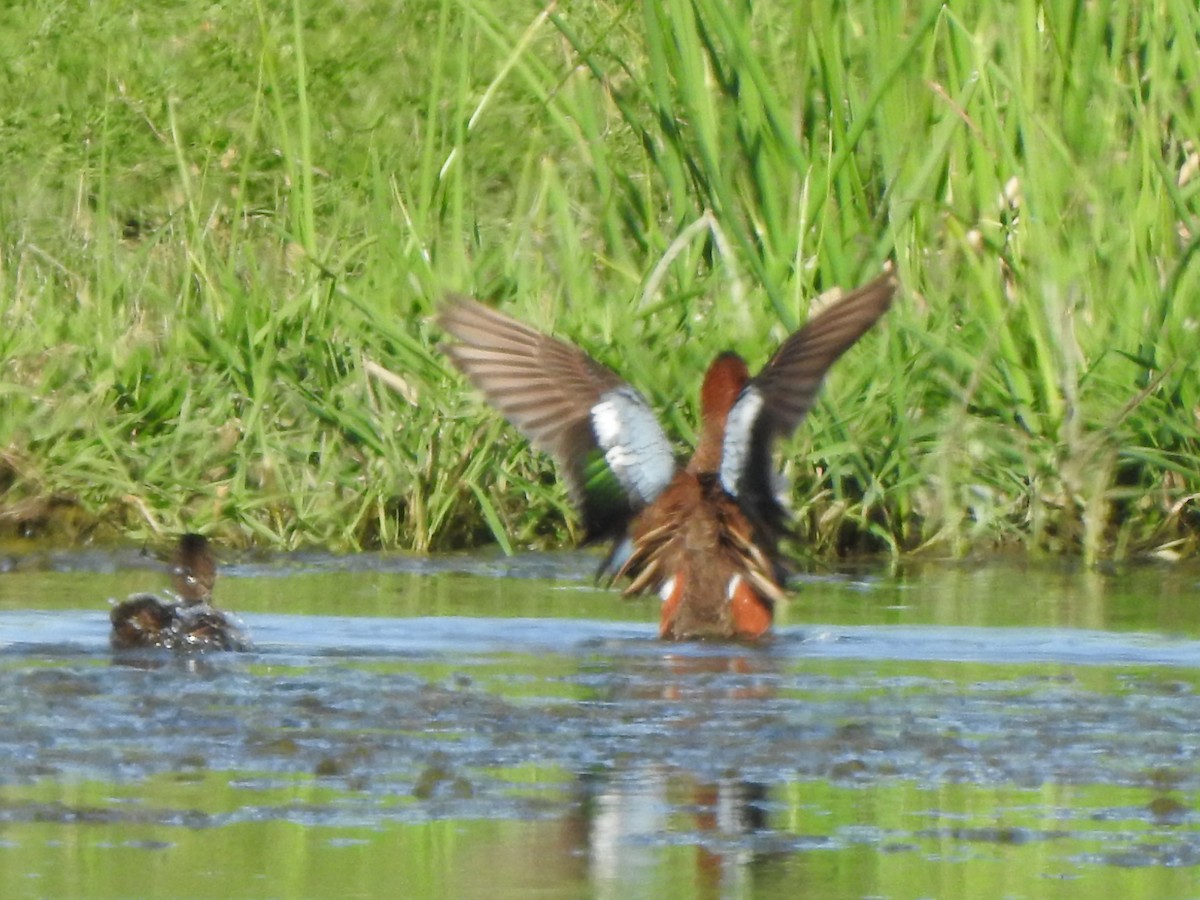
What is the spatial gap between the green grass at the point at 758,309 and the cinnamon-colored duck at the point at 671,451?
90 centimetres

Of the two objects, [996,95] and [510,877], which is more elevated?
[996,95]

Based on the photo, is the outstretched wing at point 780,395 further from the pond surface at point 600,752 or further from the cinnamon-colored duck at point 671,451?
the pond surface at point 600,752

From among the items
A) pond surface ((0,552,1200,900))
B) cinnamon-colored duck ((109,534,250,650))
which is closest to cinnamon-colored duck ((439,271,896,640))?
pond surface ((0,552,1200,900))

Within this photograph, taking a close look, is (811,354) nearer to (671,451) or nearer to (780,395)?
(780,395)

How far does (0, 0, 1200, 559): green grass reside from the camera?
25.7 ft

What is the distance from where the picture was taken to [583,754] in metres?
4.50

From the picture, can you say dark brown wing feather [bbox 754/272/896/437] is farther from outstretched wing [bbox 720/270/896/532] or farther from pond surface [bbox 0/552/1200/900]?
pond surface [bbox 0/552/1200/900]

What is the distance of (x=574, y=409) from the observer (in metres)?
6.86

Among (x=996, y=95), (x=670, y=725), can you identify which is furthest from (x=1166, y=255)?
(x=670, y=725)

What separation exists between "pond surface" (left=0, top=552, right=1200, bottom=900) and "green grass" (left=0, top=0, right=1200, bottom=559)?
92cm

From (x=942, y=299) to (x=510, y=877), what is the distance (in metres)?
4.90

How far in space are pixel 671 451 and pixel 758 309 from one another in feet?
5.87

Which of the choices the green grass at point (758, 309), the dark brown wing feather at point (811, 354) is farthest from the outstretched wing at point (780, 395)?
the green grass at point (758, 309)

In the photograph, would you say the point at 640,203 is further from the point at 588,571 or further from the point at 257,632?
the point at 257,632
